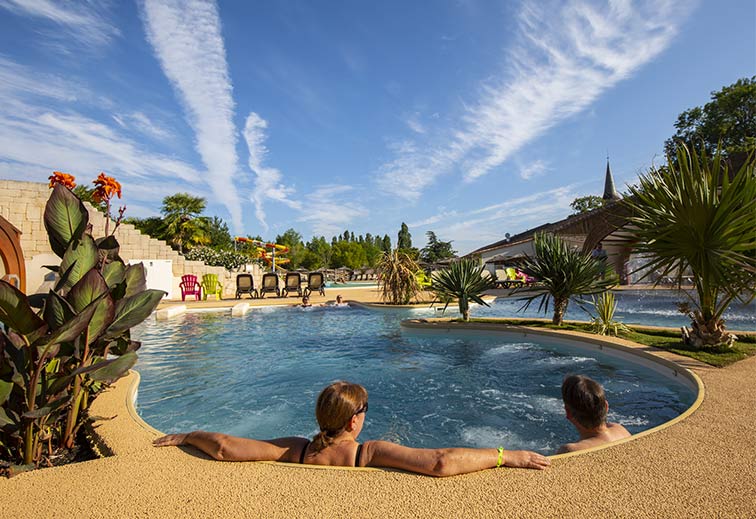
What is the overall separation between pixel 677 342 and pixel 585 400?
5024 mm

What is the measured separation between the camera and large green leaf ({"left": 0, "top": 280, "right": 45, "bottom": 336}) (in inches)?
81.0

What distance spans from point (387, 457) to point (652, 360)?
16.5ft

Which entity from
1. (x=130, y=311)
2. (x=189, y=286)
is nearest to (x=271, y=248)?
(x=189, y=286)

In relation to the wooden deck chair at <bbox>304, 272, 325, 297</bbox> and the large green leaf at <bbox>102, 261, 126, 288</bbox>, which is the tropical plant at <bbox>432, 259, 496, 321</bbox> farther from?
the wooden deck chair at <bbox>304, 272, 325, 297</bbox>

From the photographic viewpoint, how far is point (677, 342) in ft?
20.7

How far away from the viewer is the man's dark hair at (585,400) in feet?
8.51

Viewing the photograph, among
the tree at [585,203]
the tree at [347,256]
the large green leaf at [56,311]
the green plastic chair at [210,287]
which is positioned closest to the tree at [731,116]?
the tree at [585,203]

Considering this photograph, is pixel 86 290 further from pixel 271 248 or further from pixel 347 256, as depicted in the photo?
pixel 347 256

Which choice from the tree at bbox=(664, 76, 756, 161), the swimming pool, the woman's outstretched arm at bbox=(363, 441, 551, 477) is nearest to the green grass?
the swimming pool

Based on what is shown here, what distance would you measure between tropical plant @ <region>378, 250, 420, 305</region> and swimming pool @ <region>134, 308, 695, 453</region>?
16.9 ft

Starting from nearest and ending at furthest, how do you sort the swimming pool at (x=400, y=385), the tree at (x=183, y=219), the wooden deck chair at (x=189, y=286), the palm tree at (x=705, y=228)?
the swimming pool at (x=400, y=385) → the palm tree at (x=705, y=228) → the wooden deck chair at (x=189, y=286) → the tree at (x=183, y=219)

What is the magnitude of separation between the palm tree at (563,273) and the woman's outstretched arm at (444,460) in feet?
21.1

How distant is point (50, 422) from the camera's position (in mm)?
2625

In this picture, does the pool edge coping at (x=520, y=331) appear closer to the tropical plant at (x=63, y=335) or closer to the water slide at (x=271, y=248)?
the tropical plant at (x=63, y=335)
